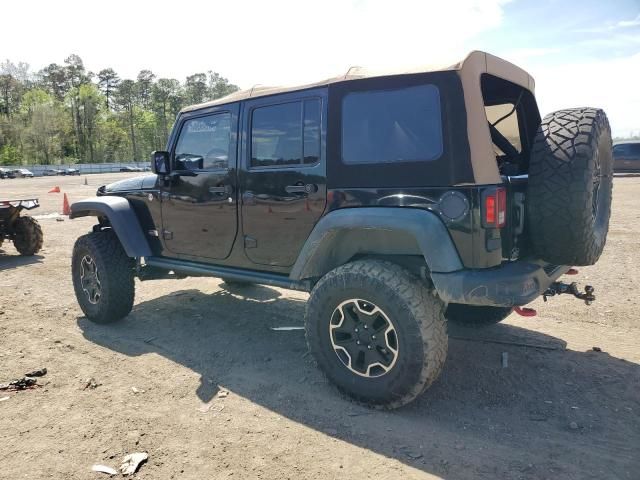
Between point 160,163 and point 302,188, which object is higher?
point 160,163

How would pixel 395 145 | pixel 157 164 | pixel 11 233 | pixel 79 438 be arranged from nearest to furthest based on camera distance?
pixel 79 438 → pixel 395 145 → pixel 157 164 → pixel 11 233

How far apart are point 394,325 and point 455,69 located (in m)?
1.55

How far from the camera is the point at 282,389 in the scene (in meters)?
3.43

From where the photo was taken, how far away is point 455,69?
280 centimetres

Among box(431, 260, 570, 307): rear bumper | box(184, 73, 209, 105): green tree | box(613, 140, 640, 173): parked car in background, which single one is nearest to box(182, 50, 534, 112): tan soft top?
box(431, 260, 570, 307): rear bumper

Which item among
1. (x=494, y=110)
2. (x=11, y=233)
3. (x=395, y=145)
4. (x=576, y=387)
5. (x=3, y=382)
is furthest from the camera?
(x=11, y=233)

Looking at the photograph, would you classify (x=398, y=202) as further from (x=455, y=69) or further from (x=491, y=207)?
(x=455, y=69)

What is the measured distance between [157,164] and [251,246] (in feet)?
4.16

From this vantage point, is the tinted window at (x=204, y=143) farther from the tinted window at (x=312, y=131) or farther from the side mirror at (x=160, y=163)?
the tinted window at (x=312, y=131)

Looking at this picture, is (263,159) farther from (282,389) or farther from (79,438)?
(79,438)

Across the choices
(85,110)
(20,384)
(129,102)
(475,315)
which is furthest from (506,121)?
(129,102)

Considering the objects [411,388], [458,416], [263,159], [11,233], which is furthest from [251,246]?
[11,233]

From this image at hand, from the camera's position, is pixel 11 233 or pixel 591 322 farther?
pixel 11 233

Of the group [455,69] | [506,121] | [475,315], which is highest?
[455,69]
